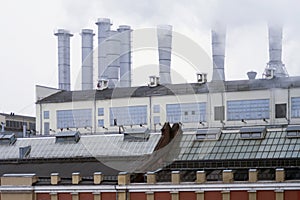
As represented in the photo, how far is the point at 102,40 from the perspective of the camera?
8394cm

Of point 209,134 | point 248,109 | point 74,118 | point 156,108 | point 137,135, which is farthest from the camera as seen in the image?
point 74,118

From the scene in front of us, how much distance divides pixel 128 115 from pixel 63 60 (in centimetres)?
1603

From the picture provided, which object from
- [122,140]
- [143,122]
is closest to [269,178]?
[122,140]

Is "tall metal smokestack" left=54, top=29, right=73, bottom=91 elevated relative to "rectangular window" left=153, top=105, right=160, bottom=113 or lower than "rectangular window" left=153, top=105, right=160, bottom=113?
elevated

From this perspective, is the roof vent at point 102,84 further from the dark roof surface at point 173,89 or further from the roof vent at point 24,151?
the roof vent at point 24,151

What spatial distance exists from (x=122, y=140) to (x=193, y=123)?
78.0 feet

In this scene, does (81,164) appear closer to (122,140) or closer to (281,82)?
(122,140)

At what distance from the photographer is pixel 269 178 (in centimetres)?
3428

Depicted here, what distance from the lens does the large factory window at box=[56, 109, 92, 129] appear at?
73500 millimetres

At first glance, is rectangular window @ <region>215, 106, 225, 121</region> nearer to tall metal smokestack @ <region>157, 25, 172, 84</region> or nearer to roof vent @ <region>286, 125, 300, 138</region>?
tall metal smokestack @ <region>157, 25, 172, 84</region>

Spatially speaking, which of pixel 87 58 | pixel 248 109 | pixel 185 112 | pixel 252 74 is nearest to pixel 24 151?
pixel 248 109

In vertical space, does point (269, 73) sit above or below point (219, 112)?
above

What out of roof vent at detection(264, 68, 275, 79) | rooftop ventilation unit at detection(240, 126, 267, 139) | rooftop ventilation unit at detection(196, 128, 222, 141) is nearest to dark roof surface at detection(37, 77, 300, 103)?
roof vent at detection(264, 68, 275, 79)

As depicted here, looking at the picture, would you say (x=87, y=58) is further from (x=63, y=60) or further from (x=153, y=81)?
(x=153, y=81)
